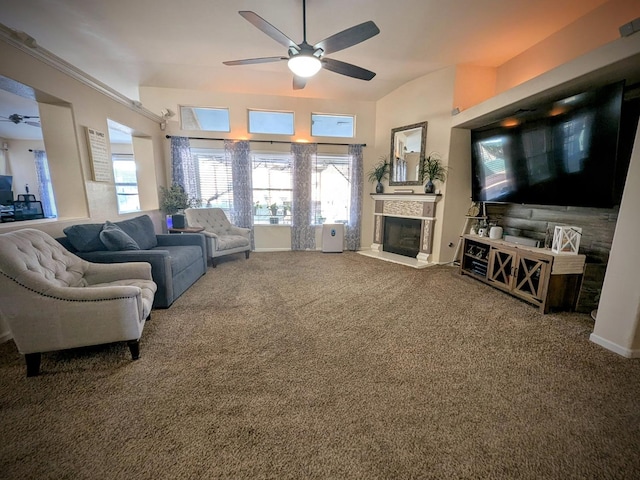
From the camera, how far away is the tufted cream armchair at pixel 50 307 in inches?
61.4

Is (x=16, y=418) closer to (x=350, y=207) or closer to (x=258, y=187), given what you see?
(x=258, y=187)

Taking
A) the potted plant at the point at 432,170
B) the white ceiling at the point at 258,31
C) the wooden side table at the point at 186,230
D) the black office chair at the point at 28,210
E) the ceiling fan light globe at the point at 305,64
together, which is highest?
the white ceiling at the point at 258,31

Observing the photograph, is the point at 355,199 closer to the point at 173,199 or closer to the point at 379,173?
the point at 379,173

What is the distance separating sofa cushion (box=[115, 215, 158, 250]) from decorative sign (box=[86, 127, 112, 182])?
25.5 inches

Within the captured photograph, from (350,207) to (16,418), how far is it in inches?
189

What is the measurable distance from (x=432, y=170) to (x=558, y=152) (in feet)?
5.43

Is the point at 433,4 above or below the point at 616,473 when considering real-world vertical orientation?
above

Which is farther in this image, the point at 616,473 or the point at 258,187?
the point at 258,187

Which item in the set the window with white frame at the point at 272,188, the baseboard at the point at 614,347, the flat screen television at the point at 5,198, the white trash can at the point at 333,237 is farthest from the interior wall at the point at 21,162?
the baseboard at the point at 614,347

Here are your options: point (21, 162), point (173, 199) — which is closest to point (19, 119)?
point (21, 162)

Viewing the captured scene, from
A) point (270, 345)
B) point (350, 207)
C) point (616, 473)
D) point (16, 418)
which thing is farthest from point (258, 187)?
point (616, 473)

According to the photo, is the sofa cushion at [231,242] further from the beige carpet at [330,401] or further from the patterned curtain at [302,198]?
the beige carpet at [330,401]

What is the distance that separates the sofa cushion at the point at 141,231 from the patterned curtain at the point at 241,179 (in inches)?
67.5

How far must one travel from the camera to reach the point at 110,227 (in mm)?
2668
